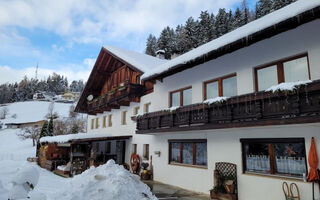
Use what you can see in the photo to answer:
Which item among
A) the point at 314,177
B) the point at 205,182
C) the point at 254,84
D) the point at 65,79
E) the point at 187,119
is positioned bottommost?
the point at 205,182

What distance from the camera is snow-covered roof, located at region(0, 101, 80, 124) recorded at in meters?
73.5

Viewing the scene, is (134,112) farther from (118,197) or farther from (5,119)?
(5,119)

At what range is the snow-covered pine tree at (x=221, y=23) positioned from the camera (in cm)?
3756

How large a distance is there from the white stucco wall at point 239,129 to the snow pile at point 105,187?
5.89m

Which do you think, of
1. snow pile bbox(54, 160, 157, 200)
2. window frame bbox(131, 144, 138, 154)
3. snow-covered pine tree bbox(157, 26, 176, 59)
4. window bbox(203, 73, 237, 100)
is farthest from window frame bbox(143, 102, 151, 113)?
snow-covered pine tree bbox(157, 26, 176, 59)

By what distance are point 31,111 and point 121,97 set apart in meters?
79.2

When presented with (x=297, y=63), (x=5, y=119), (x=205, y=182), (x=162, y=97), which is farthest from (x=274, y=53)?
(x=5, y=119)

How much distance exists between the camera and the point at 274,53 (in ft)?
29.9

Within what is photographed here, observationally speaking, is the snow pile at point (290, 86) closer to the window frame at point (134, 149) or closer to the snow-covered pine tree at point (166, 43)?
the window frame at point (134, 149)

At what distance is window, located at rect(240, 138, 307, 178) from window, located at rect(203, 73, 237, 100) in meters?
2.46

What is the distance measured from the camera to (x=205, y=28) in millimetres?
39594

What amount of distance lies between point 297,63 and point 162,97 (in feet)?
28.1

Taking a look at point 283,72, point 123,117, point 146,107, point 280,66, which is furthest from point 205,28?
point 283,72

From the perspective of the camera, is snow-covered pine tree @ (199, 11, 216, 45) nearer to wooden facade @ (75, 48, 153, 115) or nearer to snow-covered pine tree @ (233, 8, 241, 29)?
snow-covered pine tree @ (233, 8, 241, 29)
